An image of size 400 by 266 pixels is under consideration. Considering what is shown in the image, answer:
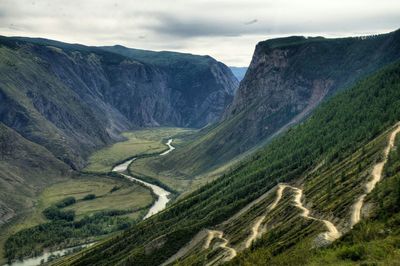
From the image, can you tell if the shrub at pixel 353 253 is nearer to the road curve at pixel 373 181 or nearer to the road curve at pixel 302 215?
the road curve at pixel 302 215

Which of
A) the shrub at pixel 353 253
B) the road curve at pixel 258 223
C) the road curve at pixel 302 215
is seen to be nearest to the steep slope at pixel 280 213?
the road curve at pixel 302 215

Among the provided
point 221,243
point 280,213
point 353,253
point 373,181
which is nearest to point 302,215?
point 280,213

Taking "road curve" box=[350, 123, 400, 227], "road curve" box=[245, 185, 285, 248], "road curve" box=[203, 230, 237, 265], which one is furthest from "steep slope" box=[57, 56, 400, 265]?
"road curve" box=[350, 123, 400, 227]

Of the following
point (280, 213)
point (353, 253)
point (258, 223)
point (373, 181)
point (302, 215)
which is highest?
point (373, 181)

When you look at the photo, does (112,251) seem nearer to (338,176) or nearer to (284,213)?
(284,213)

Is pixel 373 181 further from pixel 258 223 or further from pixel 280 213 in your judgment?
Answer: pixel 258 223

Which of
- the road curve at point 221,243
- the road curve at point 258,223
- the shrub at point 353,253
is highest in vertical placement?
the shrub at point 353,253

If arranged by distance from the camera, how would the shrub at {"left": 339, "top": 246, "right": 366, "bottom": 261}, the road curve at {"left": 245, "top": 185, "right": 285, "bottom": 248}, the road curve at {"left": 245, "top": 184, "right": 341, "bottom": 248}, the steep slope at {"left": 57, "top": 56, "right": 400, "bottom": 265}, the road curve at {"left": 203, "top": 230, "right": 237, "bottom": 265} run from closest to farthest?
the shrub at {"left": 339, "top": 246, "right": 366, "bottom": 261} → the road curve at {"left": 245, "top": 184, "right": 341, "bottom": 248} → the steep slope at {"left": 57, "top": 56, "right": 400, "bottom": 265} → the road curve at {"left": 203, "top": 230, "right": 237, "bottom": 265} → the road curve at {"left": 245, "top": 185, "right": 285, "bottom": 248}

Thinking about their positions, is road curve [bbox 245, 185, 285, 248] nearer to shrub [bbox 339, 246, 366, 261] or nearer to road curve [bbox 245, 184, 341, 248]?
road curve [bbox 245, 184, 341, 248]

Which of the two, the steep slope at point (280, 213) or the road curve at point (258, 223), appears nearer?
the steep slope at point (280, 213)
